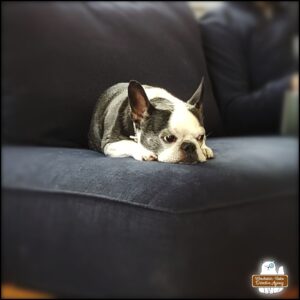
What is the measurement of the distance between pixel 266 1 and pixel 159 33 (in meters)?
0.19

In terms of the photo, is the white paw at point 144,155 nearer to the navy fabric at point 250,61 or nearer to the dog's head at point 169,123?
the dog's head at point 169,123

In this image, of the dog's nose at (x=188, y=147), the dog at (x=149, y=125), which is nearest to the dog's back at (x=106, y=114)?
the dog at (x=149, y=125)

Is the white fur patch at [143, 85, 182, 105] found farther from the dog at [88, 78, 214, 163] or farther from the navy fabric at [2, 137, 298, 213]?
→ the navy fabric at [2, 137, 298, 213]

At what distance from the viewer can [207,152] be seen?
0.60 metres

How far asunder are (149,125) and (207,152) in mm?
89

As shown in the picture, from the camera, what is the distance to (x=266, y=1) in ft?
1.98

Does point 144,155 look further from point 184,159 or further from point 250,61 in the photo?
point 250,61

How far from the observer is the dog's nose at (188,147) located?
0.60m

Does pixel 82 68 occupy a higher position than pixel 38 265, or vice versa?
pixel 82 68

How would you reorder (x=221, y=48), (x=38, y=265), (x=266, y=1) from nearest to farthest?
(x=38, y=265), (x=266, y=1), (x=221, y=48)

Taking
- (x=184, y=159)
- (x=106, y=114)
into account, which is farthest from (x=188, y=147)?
(x=106, y=114)

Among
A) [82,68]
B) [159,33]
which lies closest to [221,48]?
[159,33]

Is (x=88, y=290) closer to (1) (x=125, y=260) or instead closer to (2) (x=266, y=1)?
(1) (x=125, y=260)

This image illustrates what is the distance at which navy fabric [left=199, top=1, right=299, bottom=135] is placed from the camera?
570mm
